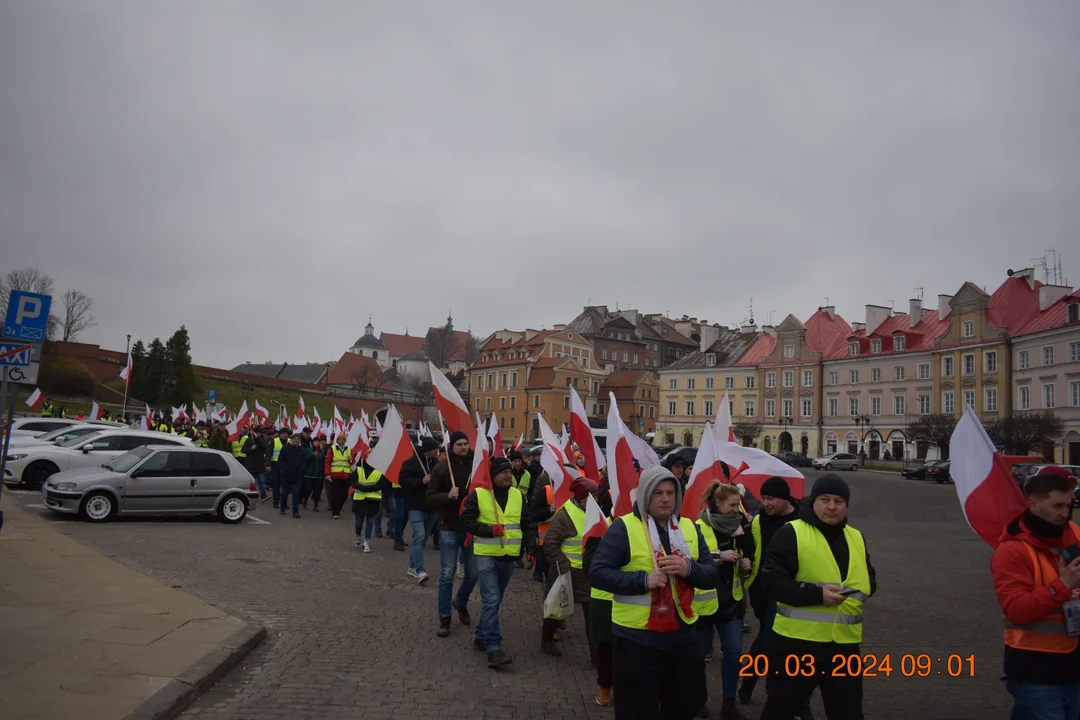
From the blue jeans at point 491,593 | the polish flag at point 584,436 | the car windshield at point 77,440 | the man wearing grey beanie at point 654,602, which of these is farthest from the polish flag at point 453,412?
the car windshield at point 77,440

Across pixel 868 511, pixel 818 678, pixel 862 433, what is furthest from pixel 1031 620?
pixel 862 433

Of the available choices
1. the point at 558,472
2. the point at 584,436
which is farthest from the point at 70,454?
the point at 584,436

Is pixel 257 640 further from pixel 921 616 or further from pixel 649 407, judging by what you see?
pixel 649 407

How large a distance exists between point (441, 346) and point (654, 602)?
147362 mm

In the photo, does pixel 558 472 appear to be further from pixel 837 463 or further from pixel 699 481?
pixel 837 463

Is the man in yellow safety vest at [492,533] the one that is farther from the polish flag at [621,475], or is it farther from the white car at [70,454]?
the white car at [70,454]

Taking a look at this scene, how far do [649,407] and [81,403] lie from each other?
199 ft

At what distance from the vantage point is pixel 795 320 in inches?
3014

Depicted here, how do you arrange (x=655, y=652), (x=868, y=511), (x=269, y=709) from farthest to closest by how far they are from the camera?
1. (x=868, y=511)
2. (x=269, y=709)
3. (x=655, y=652)

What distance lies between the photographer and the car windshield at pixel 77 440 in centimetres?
2010

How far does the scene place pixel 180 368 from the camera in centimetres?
6869

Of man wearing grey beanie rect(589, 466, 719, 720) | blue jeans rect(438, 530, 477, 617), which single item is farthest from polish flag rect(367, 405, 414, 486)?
man wearing grey beanie rect(589, 466, 719, 720)

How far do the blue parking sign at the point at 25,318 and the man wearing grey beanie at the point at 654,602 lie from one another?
9.38m

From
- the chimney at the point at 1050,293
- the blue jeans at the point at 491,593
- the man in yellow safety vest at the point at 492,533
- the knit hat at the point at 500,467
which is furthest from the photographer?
the chimney at the point at 1050,293
